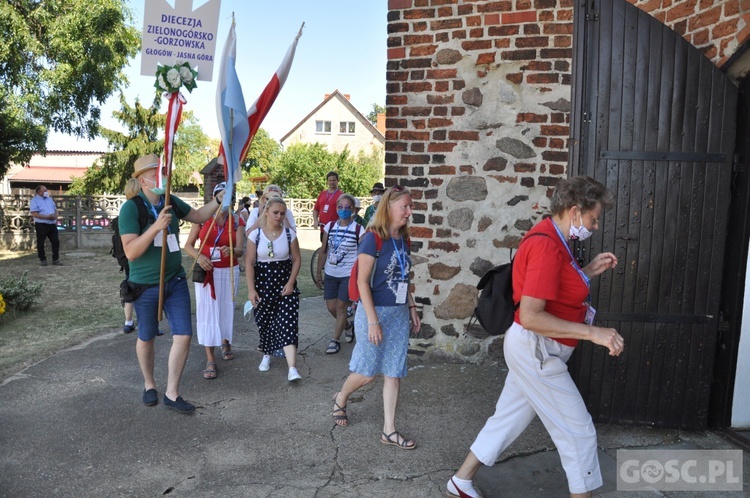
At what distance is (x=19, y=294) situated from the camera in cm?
798

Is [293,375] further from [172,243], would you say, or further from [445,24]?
[445,24]

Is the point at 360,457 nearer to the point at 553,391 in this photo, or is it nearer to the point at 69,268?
the point at 553,391

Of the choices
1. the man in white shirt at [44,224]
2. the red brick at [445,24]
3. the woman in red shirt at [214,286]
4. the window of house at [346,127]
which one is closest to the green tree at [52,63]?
the man in white shirt at [44,224]

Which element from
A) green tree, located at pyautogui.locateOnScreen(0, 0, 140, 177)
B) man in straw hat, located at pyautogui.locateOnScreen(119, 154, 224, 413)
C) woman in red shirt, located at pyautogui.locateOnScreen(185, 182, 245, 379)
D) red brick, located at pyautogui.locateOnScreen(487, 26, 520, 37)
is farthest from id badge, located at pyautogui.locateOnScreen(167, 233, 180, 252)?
green tree, located at pyautogui.locateOnScreen(0, 0, 140, 177)

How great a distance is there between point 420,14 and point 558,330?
12.0 feet

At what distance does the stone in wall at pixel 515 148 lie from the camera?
5164 millimetres

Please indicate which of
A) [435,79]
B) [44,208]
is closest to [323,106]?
[44,208]

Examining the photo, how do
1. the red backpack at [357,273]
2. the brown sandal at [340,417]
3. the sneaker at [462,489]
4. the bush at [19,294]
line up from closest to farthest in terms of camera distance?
the sneaker at [462,489], the red backpack at [357,273], the brown sandal at [340,417], the bush at [19,294]

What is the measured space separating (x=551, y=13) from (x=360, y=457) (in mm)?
3984

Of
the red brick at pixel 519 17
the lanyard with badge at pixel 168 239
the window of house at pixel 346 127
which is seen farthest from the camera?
the window of house at pixel 346 127

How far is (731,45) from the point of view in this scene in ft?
12.3

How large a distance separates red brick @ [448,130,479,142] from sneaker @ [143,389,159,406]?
11.0ft

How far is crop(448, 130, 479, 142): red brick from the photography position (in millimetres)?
5242

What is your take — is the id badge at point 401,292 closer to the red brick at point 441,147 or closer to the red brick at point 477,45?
the red brick at point 441,147
